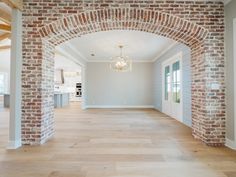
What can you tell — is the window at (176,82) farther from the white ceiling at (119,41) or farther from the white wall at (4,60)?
the white wall at (4,60)

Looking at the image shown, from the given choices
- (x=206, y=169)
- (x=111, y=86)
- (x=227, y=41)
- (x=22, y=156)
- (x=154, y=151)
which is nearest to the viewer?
(x=206, y=169)

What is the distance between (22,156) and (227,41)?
14.2 ft

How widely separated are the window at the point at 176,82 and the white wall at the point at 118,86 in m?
3.55

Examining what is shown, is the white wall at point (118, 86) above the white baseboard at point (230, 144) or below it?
above

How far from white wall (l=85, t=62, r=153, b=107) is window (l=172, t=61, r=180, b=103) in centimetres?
355

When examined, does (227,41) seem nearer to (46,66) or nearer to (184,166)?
(184,166)

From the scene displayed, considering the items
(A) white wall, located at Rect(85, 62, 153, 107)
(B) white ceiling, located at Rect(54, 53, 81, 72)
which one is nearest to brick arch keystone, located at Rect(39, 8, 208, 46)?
(B) white ceiling, located at Rect(54, 53, 81, 72)

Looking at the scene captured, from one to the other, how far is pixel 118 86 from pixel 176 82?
Answer: 452 centimetres

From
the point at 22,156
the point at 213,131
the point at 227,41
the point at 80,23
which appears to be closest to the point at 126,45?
the point at 80,23

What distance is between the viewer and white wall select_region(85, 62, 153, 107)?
11328 millimetres

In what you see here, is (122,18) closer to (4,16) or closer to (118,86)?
(4,16)

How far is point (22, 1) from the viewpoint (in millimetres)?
3822

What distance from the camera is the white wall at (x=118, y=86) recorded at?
11328mm

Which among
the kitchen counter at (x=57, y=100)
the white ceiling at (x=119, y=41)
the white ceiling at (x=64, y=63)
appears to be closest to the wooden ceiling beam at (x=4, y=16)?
the white ceiling at (x=119, y=41)
